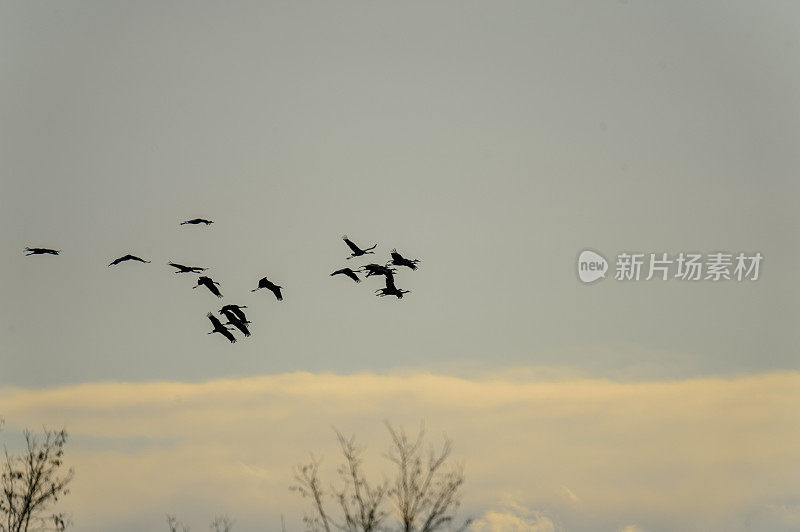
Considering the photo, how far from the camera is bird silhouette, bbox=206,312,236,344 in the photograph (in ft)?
164

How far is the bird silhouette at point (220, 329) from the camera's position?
164 ft

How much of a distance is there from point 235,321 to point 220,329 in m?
0.51

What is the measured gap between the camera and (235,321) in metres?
50.4

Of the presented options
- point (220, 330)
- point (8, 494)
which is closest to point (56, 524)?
point (8, 494)

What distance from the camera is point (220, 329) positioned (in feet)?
165

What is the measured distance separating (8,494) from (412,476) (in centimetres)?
1478

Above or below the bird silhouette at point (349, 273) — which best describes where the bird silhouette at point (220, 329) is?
below

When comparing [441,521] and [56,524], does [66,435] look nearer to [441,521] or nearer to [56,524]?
[56,524]

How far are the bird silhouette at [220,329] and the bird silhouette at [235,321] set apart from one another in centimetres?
27

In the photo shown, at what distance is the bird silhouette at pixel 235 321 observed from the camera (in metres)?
50.2

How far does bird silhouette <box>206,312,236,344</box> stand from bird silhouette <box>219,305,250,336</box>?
0.88 ft

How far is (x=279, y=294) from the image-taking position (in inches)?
1998

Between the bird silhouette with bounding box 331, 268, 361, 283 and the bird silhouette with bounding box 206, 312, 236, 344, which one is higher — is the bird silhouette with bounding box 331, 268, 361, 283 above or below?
above

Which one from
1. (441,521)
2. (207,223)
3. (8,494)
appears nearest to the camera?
(441,521)
